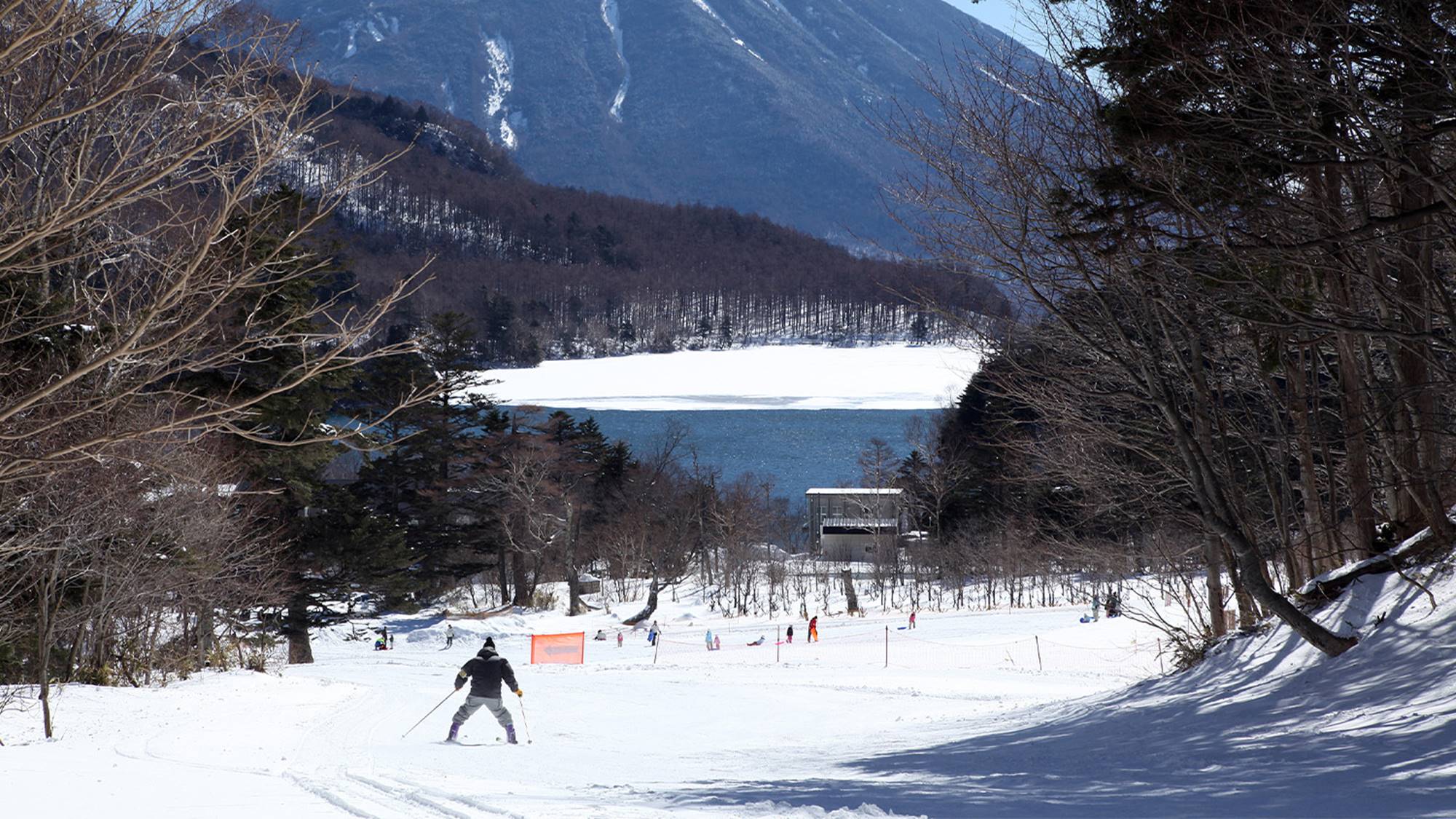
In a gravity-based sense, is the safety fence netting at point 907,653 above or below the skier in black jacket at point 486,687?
below

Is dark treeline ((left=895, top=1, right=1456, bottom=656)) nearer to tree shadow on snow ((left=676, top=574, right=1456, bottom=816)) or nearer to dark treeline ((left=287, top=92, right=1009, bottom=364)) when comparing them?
tree shadow on snow ((left=676, top=574, right=1456, bottom=816))

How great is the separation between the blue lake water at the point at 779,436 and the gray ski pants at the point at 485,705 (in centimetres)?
5334

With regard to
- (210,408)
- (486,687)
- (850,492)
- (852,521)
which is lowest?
(486,687)

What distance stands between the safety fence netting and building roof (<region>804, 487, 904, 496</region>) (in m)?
19.4

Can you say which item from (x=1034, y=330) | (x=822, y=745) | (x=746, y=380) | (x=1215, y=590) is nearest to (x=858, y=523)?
(x=1215, y=590)

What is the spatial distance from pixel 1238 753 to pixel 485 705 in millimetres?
7769

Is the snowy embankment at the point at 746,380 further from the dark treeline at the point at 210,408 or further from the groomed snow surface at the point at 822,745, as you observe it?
the groomed snow surface at the point at 822,745

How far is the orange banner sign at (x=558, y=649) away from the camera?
26.1 metres

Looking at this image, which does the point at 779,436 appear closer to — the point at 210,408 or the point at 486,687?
the point at 486,687

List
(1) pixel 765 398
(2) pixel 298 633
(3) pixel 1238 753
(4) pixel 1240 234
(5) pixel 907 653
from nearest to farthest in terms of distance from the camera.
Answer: (3) pixel 1238 753 → (4) pixel 1240 234 → (5) pixel 907 653 → (2) pixel 298 633 → (1) pixel 765 398

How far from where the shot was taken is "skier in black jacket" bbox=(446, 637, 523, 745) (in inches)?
455

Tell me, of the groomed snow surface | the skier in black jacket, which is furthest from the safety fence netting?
the skier in black jacket

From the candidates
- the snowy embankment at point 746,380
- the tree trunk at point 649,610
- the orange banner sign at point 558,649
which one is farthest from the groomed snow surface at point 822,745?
the snowy embankment at point 746,380

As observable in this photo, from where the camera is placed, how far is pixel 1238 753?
6609 mm
